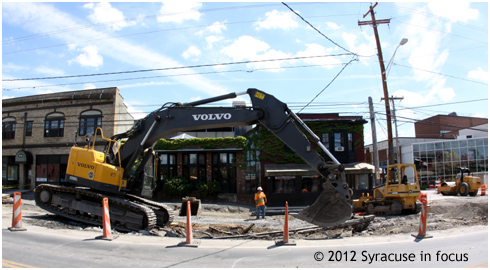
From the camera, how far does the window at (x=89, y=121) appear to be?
26.0 meters

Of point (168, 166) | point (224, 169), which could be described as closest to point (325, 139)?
point (224, 169)

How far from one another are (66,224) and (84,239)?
3208mm

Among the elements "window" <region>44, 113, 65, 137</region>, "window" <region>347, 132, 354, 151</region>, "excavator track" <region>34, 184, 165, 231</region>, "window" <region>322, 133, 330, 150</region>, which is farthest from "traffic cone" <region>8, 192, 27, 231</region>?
"window" <region>347, 132, 354, 151</region>

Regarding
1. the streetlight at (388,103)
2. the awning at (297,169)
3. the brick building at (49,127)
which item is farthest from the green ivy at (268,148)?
the brick building at (49,127)

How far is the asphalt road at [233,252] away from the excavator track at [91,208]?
1.70 m

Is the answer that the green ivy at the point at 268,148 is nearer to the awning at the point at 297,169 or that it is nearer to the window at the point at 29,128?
the awning at the point at 297,169

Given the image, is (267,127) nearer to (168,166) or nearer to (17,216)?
(17,216)

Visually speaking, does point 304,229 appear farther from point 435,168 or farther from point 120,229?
point 435,168

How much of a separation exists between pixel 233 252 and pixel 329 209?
8.97 feet

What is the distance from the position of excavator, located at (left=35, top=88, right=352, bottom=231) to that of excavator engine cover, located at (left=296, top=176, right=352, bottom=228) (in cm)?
61

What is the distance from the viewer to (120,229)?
10.7 meters

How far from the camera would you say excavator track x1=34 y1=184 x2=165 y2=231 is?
1059 centimetres

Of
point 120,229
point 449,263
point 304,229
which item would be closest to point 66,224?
point 120,229

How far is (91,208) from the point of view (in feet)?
36.0
